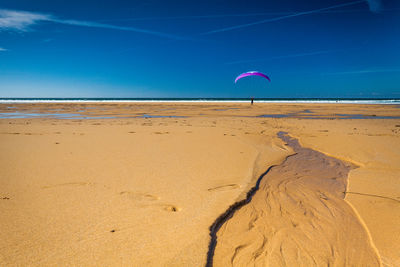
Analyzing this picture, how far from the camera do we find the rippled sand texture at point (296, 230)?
2039mm

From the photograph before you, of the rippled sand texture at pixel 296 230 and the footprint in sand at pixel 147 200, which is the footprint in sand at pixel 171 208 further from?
the rippled sand texture at pixel 296 230

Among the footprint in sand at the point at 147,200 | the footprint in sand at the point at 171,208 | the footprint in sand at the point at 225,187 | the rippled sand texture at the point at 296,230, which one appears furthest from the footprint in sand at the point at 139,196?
the rippled sand texture at the point at 296,230

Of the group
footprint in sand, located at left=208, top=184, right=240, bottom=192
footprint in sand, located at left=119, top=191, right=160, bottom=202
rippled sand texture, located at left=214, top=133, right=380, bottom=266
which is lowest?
rippled sand texture, located at left=214, top=133, right=380, bottom=266

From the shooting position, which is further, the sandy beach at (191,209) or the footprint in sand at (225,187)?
the footprint in sand at (225,187)

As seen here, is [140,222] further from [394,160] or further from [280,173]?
[394,160]

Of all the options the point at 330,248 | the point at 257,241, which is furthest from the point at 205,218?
the point at 330,248

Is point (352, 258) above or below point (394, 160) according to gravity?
below

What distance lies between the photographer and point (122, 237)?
7.05ft

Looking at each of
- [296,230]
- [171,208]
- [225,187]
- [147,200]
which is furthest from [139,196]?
[296,230]

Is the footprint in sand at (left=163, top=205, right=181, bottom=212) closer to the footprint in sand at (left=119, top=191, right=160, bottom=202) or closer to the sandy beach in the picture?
the sandy beach

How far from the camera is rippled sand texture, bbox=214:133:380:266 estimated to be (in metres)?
2.04

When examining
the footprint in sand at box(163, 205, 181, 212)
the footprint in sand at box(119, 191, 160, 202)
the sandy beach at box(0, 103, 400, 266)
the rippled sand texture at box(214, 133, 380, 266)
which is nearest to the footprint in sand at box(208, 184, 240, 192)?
the sandy beach at box(0, 103, 400, 266)

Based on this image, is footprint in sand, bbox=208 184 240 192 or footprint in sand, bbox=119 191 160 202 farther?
footprint in sand, bbox=208 184 240 192

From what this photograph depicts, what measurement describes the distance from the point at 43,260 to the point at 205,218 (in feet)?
5.11
